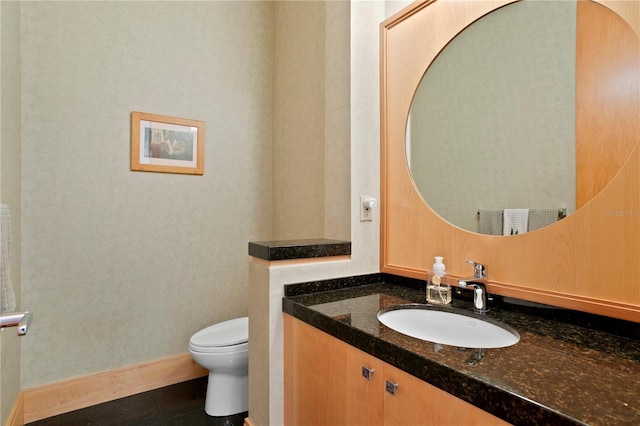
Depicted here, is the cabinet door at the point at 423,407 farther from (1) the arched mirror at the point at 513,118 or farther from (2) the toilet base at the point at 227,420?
(2) the toilet base at the point at 227,420

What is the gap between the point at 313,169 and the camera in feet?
7.42

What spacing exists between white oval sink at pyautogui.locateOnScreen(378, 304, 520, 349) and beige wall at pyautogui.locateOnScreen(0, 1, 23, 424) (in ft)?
5.29

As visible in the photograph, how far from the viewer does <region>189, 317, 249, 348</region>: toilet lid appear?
1905 mm

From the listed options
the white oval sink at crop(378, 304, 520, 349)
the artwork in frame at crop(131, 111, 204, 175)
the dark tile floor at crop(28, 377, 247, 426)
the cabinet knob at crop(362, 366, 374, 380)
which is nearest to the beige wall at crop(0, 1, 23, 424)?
the dark tile floor at crop(28, 377, 247, 426)

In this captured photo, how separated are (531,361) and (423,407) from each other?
28 cm

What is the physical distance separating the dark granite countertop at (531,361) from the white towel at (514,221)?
25 cm

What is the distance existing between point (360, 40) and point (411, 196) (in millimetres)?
796

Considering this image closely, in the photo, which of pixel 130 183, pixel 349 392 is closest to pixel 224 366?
pixel 349 392

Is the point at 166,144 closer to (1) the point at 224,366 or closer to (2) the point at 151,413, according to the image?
(1) the point at 224,366

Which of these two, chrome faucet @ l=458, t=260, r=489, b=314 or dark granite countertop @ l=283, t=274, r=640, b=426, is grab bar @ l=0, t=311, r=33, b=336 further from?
chrome faucet @ l=458, t=260, r=489, b=314

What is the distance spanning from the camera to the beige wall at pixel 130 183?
1957 mm

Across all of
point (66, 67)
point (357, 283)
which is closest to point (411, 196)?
point (357, 283)

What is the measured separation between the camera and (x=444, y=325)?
4.05 ft

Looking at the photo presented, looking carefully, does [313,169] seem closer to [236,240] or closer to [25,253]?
[236,240]
